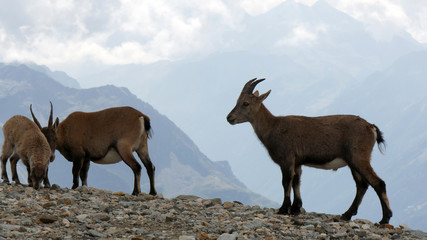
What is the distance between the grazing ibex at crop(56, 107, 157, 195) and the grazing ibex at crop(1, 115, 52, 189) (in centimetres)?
74

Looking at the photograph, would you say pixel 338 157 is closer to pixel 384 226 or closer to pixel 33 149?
pixel 384 226

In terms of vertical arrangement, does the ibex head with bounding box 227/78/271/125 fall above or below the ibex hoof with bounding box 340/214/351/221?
above

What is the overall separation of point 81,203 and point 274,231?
413 cm

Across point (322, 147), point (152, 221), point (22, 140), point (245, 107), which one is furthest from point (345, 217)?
point (22, 140)

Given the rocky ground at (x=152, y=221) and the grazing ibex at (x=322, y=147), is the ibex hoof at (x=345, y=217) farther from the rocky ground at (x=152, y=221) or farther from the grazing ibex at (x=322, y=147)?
the rocky ground at (x=152, y=221)

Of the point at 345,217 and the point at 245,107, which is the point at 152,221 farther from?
the point at 345,217

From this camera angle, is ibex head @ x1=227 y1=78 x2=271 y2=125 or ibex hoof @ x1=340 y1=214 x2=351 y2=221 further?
ibex head @ x1=227 y1=78 x2=271 y2=125

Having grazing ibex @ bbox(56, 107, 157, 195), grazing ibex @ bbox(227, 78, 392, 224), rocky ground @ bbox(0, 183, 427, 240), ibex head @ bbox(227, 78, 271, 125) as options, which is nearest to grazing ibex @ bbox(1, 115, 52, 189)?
grazing ibex @ bbox(56, 107, 157, 195)

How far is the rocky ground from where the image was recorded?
875 cm

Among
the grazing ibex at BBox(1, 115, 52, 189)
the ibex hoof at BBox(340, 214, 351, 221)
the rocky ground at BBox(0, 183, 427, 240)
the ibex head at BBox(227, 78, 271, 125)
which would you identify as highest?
the ibex head at BBox(227, 78, 271, 125)

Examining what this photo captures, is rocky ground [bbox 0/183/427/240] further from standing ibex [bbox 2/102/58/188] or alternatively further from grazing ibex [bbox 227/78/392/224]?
standing ibex [bbox 2/102/58/188]

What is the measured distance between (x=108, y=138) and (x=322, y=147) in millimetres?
5525

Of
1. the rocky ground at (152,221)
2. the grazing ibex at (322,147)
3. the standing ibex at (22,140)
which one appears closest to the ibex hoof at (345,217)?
the grazing ibex at (322,147)

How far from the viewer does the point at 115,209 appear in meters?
10.8
